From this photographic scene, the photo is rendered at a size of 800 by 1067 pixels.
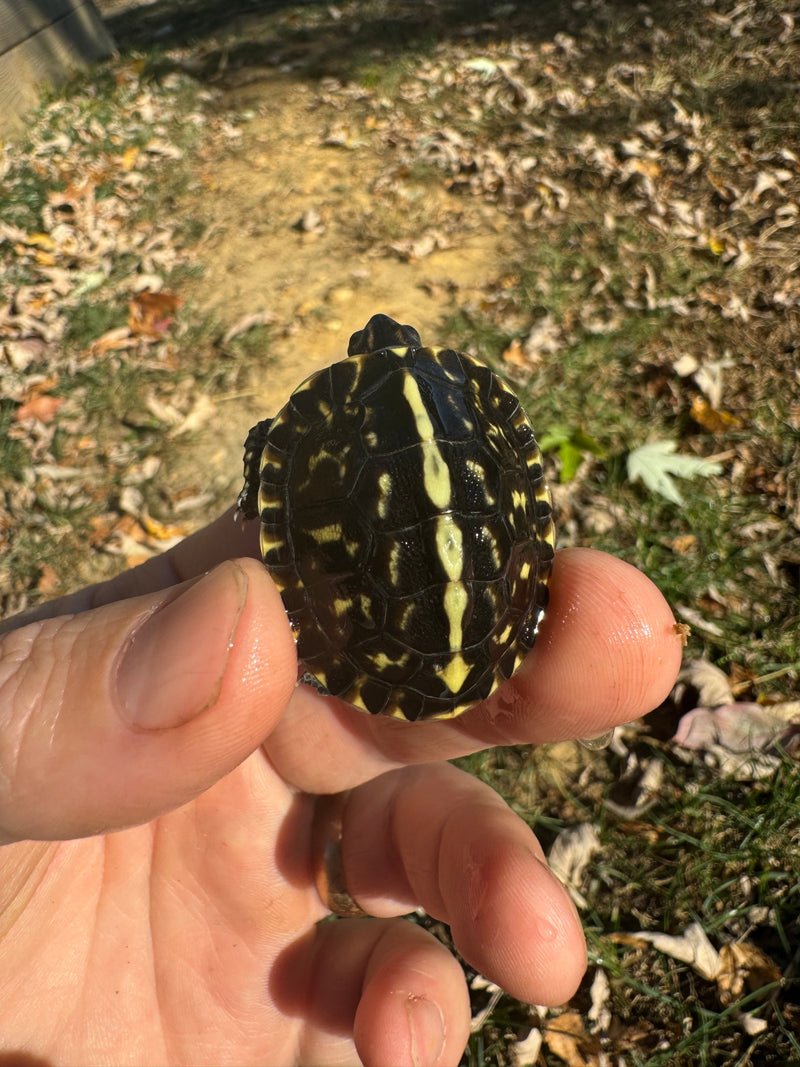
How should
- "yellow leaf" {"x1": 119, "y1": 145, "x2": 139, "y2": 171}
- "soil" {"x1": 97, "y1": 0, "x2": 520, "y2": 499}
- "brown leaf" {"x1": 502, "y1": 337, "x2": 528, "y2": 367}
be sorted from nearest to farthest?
"brown leaf" {"x1": 502, "y1": 337, "x2": 528, "y2": 367}, "soil" {"x1": 97, "y1": 0, "x2": 520, "y2": 499}, "yellow leaf" {"x1": 119, "y1": 145, "x2": 139, "y2": 171}

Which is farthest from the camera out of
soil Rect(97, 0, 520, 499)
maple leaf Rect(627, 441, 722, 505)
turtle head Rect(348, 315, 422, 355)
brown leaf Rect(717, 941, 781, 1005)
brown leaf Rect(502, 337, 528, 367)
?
soil Rect(97, 0, 520, 499)

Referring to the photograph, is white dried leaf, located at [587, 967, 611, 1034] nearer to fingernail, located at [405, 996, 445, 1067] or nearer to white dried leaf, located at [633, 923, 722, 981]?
white dried leaf, located at [633, 923, 722, 981]

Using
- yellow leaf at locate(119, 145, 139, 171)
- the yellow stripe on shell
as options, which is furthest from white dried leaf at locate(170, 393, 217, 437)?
yellow leaf at locate(119, 145, 139, 171)

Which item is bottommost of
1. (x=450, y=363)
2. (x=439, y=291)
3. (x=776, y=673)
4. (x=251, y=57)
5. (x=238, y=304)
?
(x=776, y=673)

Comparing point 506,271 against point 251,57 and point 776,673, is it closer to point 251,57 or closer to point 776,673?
point 776,673

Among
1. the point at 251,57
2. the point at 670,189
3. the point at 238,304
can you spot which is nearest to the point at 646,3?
the point at 670,189

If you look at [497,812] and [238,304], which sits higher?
[238,304]

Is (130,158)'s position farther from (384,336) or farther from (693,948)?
(693,948)
